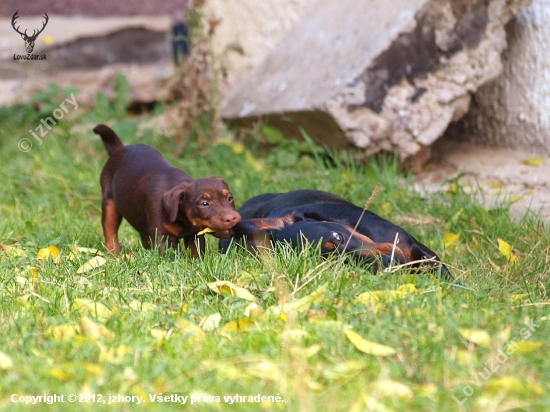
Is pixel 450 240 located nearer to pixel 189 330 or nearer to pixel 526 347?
pixel 526 347

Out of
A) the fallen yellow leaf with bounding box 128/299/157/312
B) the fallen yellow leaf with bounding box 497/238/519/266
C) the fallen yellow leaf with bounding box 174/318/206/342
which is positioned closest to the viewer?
the fallen yellow leaf with bounding box 174/318/206/342

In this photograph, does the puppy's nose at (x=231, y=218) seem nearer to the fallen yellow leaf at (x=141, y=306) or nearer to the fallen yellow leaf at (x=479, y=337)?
the fallen yellow leaf at (x=141, y=306)

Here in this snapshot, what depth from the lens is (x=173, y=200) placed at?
4.06 metres

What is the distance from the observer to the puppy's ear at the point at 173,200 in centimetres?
404

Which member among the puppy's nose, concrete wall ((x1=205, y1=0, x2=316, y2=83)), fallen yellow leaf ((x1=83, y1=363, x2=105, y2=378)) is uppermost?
concrete wall ((x1=205, y1=0, x2=316, y2=83))

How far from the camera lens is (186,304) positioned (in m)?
3.15

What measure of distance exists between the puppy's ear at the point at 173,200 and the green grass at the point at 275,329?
270mm

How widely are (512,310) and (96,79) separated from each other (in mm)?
6890

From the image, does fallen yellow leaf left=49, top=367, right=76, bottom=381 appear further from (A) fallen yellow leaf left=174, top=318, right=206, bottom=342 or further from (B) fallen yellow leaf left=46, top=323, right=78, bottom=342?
(A) fallen yellow leaf left=174, top=318, right=206, bottom=342

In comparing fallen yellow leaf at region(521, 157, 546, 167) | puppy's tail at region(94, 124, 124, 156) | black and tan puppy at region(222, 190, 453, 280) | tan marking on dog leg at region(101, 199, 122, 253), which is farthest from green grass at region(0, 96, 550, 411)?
fallen yellow leaf at region(521, 157, 546, 167)

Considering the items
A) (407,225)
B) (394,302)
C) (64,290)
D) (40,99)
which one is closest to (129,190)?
(64,290)

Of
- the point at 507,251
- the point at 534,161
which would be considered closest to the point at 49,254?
the point at 507,251

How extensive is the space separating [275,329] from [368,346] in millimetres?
418

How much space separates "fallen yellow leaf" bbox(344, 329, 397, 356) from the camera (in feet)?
8.32
